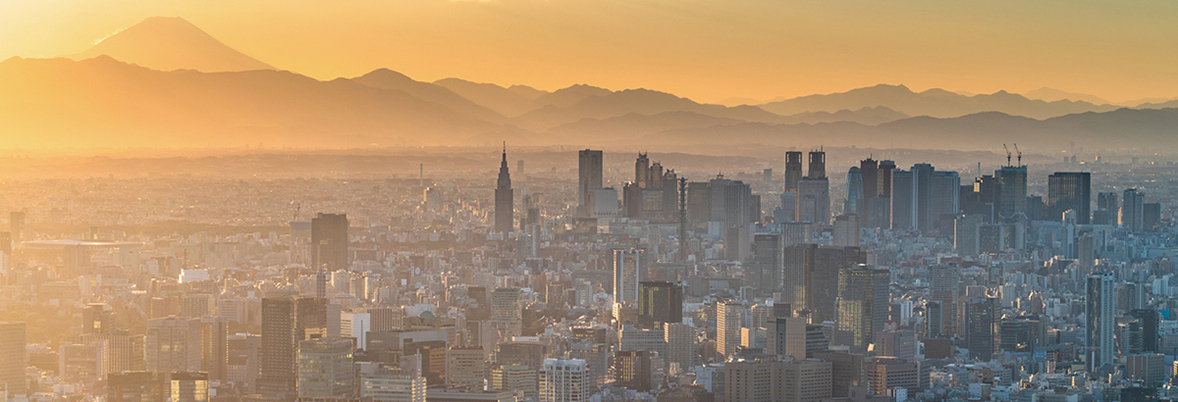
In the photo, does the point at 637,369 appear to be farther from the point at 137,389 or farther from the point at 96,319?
the point at 96,319

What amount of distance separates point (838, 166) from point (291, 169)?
13.0 metres

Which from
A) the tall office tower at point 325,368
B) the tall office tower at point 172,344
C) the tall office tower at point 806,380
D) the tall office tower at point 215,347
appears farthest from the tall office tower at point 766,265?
the tall office tower at point 325,368

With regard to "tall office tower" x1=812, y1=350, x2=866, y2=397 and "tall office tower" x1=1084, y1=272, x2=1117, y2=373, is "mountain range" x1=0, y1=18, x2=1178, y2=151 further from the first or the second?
"tall office tower" x1=812, y1=350, x2=866, y2=397

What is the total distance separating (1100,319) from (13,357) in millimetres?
13671

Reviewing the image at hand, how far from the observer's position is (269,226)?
23.3 meters

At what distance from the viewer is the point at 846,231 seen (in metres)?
31.6

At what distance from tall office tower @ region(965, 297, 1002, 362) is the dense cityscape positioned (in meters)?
0.05

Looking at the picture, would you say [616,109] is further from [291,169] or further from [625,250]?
[291,169]

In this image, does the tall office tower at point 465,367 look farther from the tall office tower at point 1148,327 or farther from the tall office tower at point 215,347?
the tall office tower at point 1148,327

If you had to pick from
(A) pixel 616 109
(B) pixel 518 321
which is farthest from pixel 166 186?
(A) pixel 616 109

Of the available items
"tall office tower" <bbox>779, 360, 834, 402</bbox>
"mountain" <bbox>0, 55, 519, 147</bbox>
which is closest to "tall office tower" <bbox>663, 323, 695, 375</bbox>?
"tall office tower" <bbox>779, 360, 834, 402</bbox>

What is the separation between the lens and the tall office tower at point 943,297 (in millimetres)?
23203

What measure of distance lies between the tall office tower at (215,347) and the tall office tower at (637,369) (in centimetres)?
430

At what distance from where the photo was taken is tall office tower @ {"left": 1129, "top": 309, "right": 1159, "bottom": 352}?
65.3 feet
